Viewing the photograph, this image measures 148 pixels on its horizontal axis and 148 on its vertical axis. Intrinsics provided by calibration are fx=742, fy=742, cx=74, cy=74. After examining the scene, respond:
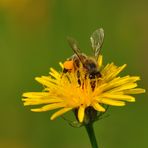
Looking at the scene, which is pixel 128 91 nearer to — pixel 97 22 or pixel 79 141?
pixel 79 141

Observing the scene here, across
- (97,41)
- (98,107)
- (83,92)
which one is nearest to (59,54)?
(97,41)

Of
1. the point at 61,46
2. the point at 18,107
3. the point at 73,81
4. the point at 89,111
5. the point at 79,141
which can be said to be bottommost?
the point at 89,111

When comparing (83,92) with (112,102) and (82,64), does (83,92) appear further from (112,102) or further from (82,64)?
(112,102)

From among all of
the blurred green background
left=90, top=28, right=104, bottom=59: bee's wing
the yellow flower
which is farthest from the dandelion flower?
the blurred green background

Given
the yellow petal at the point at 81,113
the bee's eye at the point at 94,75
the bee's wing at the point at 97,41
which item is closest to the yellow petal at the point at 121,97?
the yellow petal at the point at 81,113

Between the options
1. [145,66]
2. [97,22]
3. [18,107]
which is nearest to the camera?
[18,107]

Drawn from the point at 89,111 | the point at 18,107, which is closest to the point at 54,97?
the point at 89,111

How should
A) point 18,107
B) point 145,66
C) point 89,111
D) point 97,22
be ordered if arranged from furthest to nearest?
1. point 97,22
2. point 145,66
3. point 18,107
4. point 89,111

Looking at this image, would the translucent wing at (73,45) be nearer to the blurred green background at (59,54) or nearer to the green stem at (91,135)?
the green stem at (91,135)
